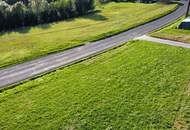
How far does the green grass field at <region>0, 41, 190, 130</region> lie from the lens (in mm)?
17625

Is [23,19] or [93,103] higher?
[23,19]

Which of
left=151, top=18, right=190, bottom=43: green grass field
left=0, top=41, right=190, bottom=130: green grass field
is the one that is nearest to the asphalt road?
left=0, top=41, right=190, bottom=130: green grass field

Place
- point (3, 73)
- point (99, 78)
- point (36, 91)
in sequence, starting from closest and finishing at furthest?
1. point (36, 91)
2. point (99, 78)
3. point (3, 73)

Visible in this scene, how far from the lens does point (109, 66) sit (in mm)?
27312

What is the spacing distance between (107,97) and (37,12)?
4506cm

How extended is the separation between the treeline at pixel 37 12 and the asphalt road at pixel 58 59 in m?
26.2

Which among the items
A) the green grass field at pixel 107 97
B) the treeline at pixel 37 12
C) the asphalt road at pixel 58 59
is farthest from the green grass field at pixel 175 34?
the treeline at pixel 37 12

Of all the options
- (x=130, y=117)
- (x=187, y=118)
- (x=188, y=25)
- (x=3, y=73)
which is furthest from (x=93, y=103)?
(x=188, y=25)

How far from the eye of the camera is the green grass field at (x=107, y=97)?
17.6 metres

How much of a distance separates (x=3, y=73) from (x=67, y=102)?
33.8 feet

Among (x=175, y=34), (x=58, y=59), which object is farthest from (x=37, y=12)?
(x=175, y=34)

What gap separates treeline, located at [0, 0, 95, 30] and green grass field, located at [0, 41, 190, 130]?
33.9m

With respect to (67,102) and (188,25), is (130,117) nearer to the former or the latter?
(67,102)

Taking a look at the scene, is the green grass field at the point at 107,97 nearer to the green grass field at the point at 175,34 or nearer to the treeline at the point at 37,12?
the green grass field at the point at 175,34
